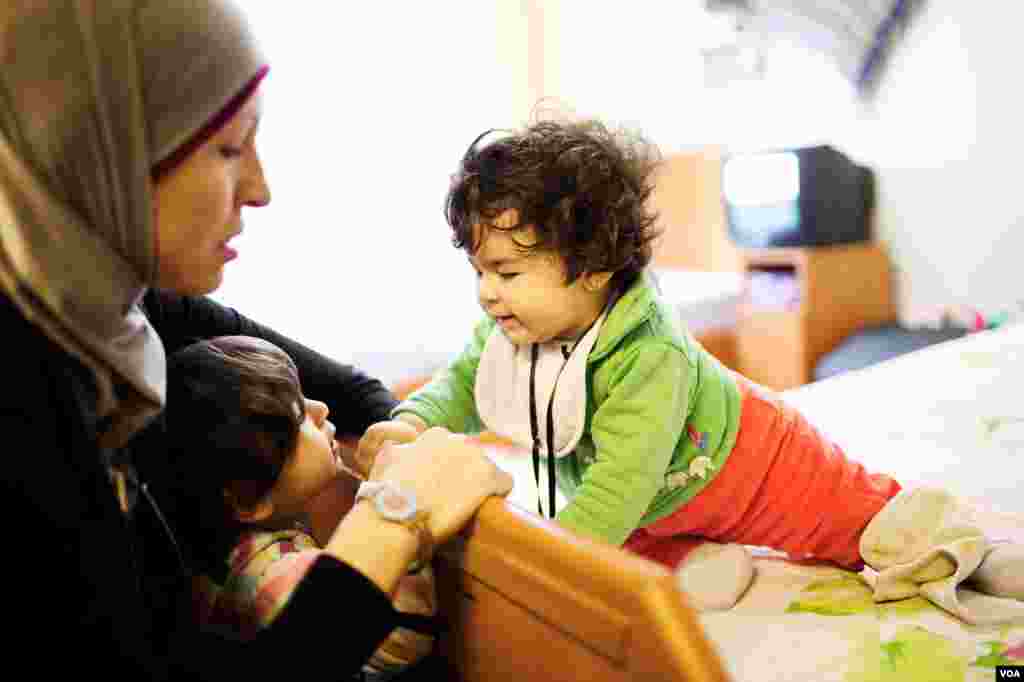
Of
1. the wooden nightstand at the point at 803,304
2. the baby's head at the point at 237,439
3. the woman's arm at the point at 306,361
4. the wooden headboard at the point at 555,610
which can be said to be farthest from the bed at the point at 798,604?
the wooden nightstand at the point at 803,304

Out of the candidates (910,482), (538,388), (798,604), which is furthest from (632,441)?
(910,482)

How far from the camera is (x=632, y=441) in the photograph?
3.09ft

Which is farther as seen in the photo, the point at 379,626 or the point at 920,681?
the point at 920,681

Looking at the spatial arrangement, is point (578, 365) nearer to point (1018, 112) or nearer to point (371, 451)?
point (371, 451)

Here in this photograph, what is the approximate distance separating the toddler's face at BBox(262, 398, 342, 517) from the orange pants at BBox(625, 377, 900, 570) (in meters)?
0.49

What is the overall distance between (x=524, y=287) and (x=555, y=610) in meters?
0.50

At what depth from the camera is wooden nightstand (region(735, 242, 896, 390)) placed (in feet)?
10.1

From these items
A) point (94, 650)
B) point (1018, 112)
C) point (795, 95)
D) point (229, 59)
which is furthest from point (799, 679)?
point (795, 95)

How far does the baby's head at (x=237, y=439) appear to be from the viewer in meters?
0.80

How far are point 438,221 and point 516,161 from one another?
200cm

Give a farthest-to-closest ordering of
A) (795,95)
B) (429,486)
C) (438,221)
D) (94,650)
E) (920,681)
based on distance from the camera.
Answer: (795,95) < (438,221) < (920,681) < (429,486) < (94,650)

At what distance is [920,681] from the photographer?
83cm

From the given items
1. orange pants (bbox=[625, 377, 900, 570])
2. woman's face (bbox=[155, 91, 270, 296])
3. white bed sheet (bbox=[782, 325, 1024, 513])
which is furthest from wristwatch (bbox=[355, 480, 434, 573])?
white bed sheet (bbox=[782, 325, 1024, 513])

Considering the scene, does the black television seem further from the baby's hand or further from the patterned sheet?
the baby's hand
